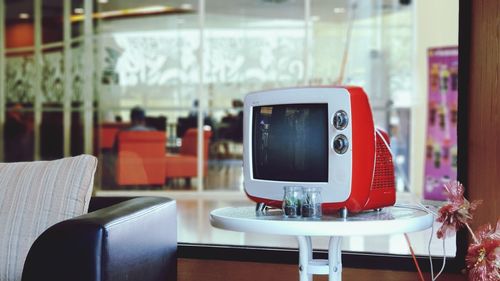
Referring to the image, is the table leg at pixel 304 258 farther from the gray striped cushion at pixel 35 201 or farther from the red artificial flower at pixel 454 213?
the gray striped cushion at pixel 35 201

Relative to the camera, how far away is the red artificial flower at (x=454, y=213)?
1971 mm

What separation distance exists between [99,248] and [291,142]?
28.3 inches

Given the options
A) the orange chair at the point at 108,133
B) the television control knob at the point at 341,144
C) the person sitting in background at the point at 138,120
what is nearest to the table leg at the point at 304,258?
the television control knob at the point at 341,144

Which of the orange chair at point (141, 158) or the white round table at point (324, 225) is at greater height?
the white round table at point (324, 225)

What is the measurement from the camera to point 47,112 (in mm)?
9508

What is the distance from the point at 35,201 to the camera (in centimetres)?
248

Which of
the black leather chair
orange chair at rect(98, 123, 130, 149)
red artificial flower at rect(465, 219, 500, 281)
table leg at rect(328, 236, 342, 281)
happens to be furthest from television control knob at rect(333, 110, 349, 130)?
orange chair at rect(98, 123, 130, 149)

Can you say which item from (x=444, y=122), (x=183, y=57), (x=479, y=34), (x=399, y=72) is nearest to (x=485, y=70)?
(x=479, y=34)

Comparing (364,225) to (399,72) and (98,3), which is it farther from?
(98,3)

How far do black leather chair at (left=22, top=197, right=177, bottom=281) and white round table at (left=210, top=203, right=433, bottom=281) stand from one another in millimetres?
266

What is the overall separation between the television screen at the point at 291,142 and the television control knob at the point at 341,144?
1.6 inches

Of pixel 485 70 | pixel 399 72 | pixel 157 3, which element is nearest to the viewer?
pixel 485 70

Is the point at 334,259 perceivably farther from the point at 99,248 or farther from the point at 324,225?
the point at 99,248

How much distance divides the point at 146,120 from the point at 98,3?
184 centimetres
